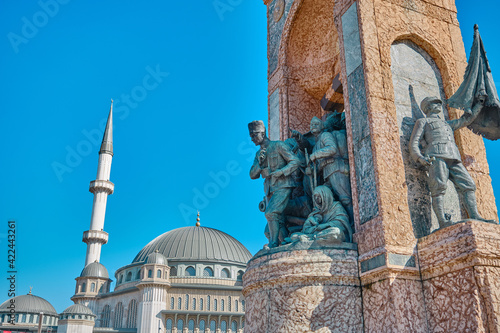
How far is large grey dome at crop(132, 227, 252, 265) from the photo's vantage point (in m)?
70.8

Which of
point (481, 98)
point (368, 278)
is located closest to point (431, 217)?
point (368, 278)

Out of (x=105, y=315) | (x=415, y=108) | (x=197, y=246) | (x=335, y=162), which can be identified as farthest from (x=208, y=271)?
(x=415, y=108)

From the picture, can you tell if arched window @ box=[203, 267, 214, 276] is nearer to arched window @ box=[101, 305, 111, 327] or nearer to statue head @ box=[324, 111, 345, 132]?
arched window @ box=[101, 305, 111, 327]

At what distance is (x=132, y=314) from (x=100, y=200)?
15.7m

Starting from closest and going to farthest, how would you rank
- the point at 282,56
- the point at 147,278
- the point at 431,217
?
the point at 431,217 → the point at 282,56 → the point at 147,278

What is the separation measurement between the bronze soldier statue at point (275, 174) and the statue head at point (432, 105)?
2.07 m

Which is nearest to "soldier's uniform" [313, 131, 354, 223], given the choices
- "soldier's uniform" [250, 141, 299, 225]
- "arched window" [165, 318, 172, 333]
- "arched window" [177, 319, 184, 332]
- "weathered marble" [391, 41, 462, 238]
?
"soldier's uniform" [250, 141, 299, 225]

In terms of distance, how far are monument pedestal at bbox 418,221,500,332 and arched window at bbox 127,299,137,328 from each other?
206 feet

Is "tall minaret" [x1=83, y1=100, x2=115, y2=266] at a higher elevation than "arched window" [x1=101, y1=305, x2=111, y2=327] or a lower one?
higher

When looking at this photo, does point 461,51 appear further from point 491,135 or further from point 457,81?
point 491,135

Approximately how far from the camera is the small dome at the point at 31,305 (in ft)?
219

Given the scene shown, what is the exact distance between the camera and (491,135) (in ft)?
22.1

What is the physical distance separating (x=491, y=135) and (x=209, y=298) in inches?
2365

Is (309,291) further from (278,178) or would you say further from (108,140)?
(108,140)
